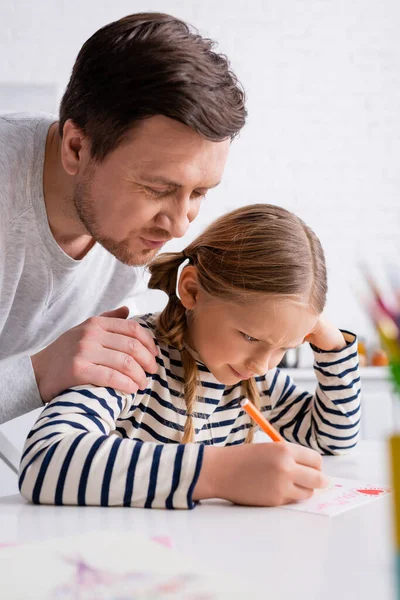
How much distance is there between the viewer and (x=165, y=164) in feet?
3.38

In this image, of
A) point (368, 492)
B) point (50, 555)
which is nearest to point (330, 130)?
point (368, 492)

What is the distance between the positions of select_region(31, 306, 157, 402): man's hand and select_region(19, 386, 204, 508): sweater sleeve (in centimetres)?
13

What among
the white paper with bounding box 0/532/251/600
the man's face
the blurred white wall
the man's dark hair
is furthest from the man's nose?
the blurred white wall

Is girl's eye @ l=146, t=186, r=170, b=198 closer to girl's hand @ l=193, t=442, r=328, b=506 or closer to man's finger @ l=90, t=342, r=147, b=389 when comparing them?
man's finger @ l=90, t=342, r=147, b=389

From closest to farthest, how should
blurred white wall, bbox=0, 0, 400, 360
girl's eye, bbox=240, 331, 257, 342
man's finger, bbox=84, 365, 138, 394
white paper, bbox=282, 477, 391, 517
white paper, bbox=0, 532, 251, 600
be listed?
white paper, bbox=0, 532, 251, 600 → white paper, bbox=282, 477, 391, 517 → man's finger, bbox=84, 365, 138, 394 → girl's eye, bbox=240, 331, 257, 342 → blurred white wall, bbox=0, 0, 400, 360

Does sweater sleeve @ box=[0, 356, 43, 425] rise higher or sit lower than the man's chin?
lower

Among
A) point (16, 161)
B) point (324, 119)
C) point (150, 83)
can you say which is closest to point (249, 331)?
point (150, 83)

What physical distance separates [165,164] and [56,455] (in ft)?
1.47

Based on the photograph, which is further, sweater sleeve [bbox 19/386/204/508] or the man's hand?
the man's hand

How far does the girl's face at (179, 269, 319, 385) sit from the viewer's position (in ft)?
3.35

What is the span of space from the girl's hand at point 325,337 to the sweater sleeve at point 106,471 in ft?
1.49

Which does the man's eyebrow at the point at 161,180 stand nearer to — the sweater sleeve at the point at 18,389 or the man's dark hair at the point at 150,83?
the man's dark hair at the point at 150,83

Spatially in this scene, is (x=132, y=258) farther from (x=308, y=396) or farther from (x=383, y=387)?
(x=383, y=387)

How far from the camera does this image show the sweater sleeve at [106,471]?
77cm
